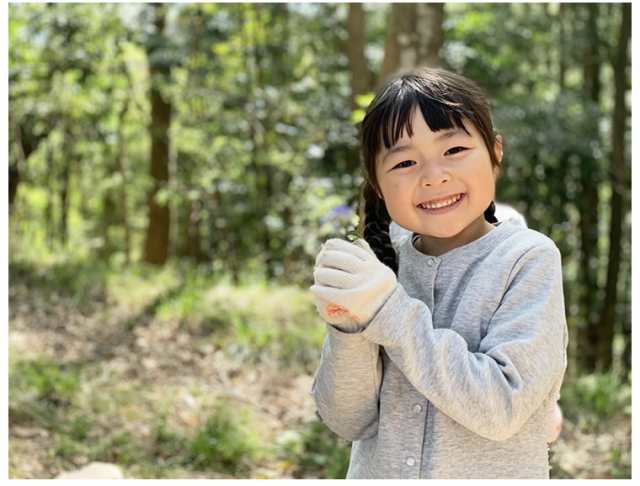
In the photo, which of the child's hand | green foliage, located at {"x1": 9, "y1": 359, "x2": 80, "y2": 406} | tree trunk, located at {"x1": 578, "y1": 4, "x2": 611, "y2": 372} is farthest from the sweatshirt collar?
tree trunk, located at {"x1": 578, "y1": 4, "x2": 611, "y2": 372}

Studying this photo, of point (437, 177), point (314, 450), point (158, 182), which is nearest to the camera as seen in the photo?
point (437, 177)

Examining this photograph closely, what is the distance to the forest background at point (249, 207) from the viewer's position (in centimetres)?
409

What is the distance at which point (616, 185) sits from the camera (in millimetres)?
8438

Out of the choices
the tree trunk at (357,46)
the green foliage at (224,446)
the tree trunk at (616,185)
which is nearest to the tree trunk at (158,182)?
the tree trunk at (357,46)

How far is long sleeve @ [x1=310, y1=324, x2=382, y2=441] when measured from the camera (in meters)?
1.54

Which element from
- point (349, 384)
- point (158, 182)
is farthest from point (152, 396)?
point (158, 182)

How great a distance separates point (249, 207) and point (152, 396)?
505 cm

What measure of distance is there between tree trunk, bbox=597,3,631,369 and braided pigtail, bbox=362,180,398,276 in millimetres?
6847

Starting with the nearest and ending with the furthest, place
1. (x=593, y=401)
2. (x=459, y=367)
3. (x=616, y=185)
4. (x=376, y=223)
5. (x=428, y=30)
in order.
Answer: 1. (x=459, y=367)
2. (x=376, y=223)
3. (x=428, y=30)
4. (x=593, y=401)
5. (x=616, y=185)

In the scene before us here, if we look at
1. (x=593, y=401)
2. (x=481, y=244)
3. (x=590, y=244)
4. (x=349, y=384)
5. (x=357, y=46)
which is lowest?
(x=593, y=401)

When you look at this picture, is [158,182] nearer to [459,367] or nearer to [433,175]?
[433,175]

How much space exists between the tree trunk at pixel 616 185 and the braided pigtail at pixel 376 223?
A: 6847 mm

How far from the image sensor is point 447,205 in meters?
1.61

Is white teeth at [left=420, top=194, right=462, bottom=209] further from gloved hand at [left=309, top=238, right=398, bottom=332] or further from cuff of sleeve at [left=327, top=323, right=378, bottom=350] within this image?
cuff of sleeve at [left=327, top=323, right=378, bottom=350]
